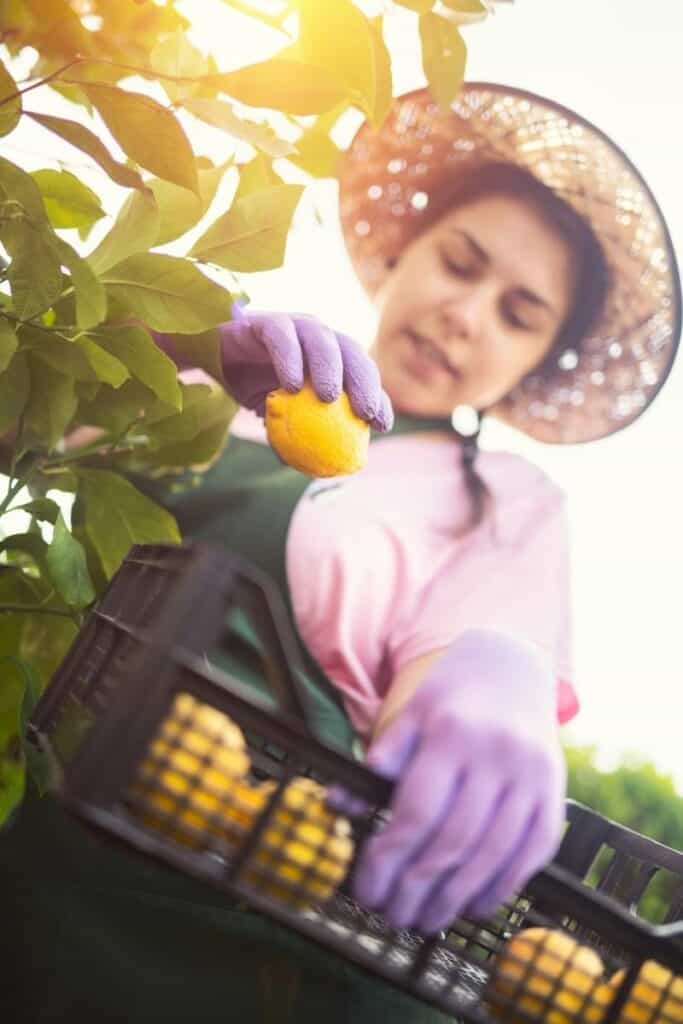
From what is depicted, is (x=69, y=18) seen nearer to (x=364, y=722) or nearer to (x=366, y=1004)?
(x=366, y=1004)

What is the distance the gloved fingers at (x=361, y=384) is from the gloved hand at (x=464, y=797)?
138mm

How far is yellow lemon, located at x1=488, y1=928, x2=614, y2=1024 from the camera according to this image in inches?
14.7

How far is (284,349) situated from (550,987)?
0.31 meters

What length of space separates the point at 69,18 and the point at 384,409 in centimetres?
23

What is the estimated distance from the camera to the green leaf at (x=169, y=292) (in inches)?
17.5

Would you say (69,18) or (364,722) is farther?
→ (364,722)

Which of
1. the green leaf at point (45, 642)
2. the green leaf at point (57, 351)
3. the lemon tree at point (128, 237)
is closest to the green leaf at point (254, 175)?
the lemon tree at point (128, 237)

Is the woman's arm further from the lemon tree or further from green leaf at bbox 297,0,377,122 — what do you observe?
green leaf at bbox 297,0,377,122

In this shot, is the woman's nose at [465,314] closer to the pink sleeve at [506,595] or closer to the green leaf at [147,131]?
the pink sleeve at [506,595]

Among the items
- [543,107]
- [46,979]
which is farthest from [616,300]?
[46,979]

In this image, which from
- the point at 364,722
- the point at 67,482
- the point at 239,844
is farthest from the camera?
the point at 364,722

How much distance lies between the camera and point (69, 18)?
17.1 inches

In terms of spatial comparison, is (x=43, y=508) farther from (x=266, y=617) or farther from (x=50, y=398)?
(x=266, y=617)

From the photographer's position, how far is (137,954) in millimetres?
555
